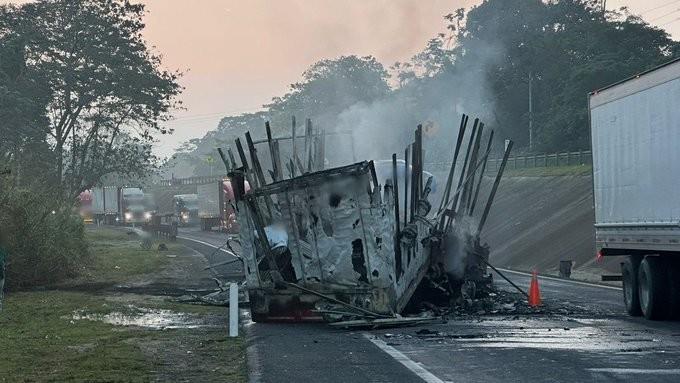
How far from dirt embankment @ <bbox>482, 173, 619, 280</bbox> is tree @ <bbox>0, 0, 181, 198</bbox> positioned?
21.1 m

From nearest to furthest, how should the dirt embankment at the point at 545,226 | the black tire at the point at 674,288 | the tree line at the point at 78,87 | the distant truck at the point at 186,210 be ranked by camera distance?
the black tire at the point at 674,288
the dirt embankment at the point at 545,226
the tree line at the point at 78,87
the distant truck at the point at 186,210

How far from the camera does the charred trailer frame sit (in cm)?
1947

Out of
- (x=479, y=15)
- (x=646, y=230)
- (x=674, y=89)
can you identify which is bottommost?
(x=646, y=230)

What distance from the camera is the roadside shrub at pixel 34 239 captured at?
29.0 m

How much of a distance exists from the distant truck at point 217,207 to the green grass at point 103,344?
44.7 metres

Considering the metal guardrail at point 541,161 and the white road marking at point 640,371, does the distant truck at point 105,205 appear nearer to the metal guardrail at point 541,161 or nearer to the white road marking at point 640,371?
the metal guardrail at point 541,161

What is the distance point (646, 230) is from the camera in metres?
18.6

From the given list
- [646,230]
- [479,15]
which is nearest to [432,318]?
[646,230]

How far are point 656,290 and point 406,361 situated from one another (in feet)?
21.3

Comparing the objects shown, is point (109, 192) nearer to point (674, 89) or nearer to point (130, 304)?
point (130, 304)

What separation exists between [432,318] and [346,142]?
2278 centimetres

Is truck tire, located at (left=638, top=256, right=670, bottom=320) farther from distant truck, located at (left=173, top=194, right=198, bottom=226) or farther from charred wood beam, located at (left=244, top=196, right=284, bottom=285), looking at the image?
distant truck, located at (left=173, top=194, right=198, bottom=226)

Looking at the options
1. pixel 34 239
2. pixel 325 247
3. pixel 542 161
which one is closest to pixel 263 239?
pixel 325 247

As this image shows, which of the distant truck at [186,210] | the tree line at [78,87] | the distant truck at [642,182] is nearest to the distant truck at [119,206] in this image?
the distant truck at [186,210]
